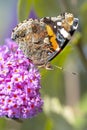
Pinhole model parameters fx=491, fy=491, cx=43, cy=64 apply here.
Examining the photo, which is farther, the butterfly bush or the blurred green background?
the blurred green background

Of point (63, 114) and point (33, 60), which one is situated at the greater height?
point (33, 60)

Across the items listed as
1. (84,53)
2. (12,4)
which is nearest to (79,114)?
(84,53)

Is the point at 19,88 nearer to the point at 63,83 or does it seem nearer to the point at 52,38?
the point at 52,38

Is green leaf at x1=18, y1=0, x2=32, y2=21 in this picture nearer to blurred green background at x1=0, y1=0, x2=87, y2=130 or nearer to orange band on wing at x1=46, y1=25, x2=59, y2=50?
blurred green background at x1=0, y1=0, x2=87, y2=130

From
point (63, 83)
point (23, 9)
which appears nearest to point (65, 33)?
point (23, 9)

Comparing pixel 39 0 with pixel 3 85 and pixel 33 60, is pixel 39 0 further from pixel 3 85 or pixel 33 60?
pixel 3 85

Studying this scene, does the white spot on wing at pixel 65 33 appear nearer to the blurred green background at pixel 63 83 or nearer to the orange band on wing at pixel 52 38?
the orange band on wing at pixel 52 38

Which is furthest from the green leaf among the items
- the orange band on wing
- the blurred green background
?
the orange band on wing
